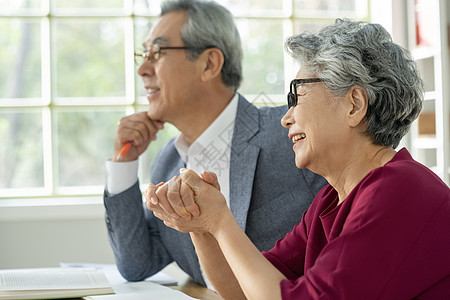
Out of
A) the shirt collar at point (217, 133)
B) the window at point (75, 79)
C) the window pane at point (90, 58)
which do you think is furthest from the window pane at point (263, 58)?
the shirt collar at point (217, 133)

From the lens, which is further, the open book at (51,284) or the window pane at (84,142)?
the window pane at (84,142)

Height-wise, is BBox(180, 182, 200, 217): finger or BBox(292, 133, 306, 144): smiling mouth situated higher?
BBox(292, 133, 306, 144): smiling mouth

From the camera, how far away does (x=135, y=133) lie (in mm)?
2365

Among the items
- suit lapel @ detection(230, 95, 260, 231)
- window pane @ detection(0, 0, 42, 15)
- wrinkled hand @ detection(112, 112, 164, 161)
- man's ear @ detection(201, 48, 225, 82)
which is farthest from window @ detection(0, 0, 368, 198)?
suit lapel @ detection(230, 95, 260, 231)

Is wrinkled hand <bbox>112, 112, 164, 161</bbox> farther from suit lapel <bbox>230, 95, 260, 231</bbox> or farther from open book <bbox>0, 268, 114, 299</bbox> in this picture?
open book <bbox>0, 268, 114, 299</bbox>

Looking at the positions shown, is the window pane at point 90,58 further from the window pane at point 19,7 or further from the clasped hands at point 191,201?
the clasped hands at point 191,201

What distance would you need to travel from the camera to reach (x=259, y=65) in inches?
130

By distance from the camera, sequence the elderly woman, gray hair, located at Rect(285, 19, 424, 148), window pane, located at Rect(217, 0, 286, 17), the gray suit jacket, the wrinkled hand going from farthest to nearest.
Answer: window pane, located at Rect(217, 0, 286, 17) < the wrinkled hand < the gray suit jacket < gray hair, located at Rect(285, 19, 424, 148) < the elderly woman

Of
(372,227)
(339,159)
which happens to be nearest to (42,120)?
(339,159)

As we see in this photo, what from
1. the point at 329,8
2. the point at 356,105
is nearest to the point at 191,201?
the point at 356,105

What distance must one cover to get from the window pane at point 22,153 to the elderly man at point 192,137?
95cm

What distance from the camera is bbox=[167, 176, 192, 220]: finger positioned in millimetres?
1389

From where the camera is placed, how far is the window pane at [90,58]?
3.19 metres

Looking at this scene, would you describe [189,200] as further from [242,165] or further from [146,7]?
[146,7]
